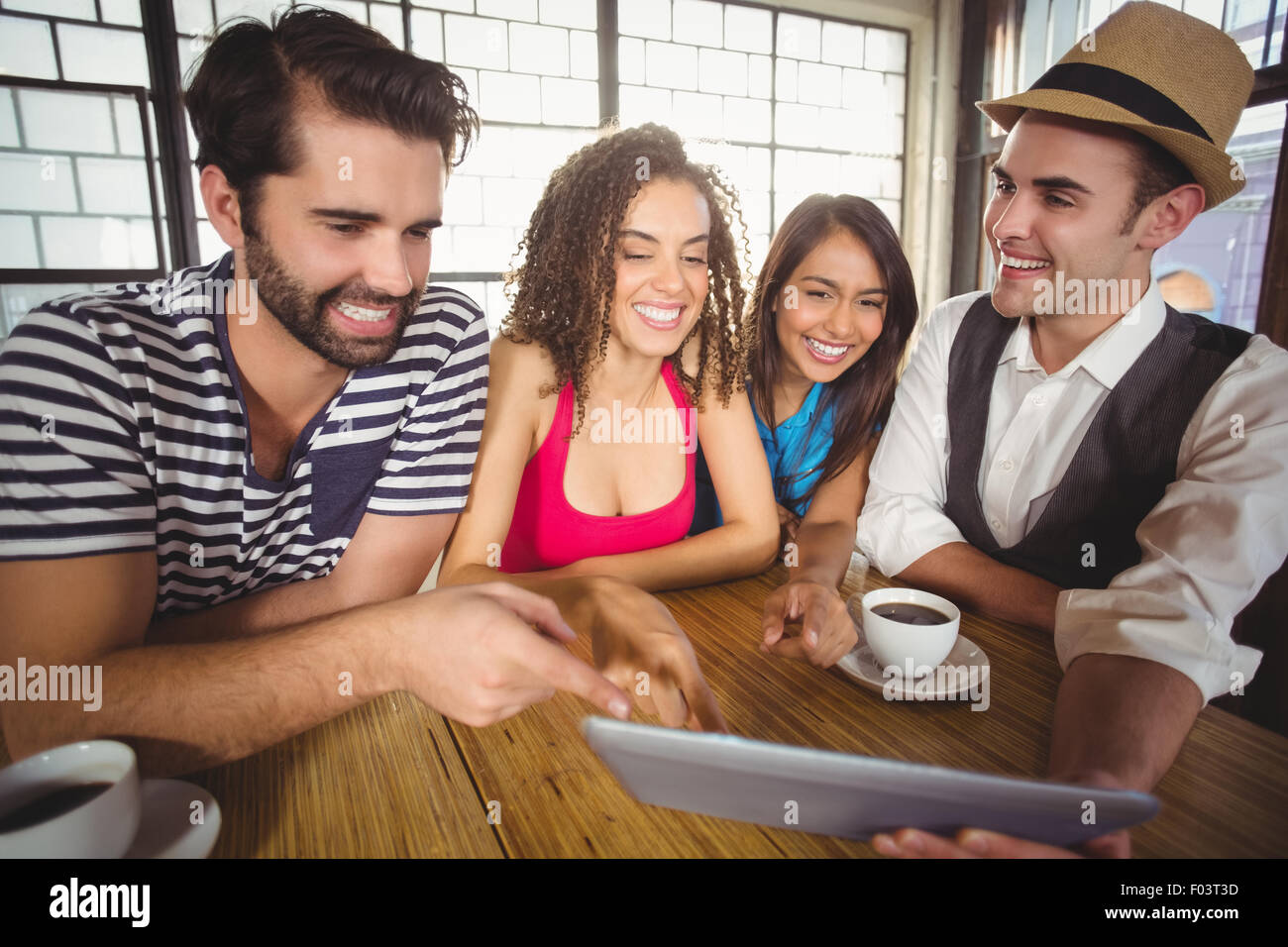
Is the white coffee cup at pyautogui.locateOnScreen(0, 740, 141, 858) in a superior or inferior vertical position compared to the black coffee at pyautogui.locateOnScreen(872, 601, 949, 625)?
superior

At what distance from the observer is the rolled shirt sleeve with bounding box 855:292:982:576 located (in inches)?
60.5

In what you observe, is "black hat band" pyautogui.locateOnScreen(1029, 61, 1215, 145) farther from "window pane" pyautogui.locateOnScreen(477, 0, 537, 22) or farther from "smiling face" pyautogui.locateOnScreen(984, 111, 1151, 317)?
"window pane" pyautogui.locateOnScreen(477, 0, 537, 22)

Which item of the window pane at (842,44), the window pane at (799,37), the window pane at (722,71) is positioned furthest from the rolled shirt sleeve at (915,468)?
the window pane at (842,44)

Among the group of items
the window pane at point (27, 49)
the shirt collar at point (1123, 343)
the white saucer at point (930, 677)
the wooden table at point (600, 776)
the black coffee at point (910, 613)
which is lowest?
the wooden table at point (600, 776)

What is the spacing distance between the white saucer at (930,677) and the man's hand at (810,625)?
0.08 ft

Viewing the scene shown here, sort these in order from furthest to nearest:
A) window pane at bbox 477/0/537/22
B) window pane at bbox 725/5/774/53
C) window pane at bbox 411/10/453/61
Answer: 1. window pane at bbox 725/5/774/53
2. window pane at bbox 477/0/537/22
3. window pane at bbox 411/10/453/61

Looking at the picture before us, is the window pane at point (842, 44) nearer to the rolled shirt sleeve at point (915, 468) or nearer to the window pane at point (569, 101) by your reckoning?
the window pane at point (569, 101)

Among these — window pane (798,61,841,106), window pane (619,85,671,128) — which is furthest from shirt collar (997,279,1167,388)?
window pane (798,61,841,106)

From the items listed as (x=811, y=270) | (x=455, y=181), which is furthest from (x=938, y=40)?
(x=811, y=270)

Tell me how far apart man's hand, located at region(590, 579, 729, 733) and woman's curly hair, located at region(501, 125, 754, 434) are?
770 mm

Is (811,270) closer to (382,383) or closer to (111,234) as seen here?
(382,383)

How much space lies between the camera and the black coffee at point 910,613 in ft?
3.45

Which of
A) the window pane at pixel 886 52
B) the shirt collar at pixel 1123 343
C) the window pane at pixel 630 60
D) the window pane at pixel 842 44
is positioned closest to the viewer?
the shirt collar at pixel 1123 343

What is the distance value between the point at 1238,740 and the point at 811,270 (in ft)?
5.11
